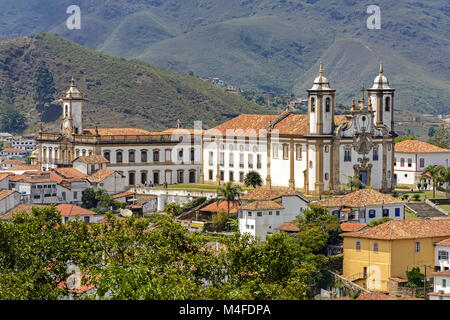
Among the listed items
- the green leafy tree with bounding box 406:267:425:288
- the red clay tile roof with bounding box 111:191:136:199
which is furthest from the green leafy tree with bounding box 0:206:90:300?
the red clay tile roof with bounding box 111:191:136:199

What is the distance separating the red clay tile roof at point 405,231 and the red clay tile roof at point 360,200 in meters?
7.66

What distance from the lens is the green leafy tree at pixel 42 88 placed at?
568ft

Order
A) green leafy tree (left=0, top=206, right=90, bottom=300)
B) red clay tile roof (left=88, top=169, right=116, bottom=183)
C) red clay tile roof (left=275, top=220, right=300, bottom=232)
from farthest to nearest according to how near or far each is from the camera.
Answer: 1. red clay tile roof (left=88, top=169, right=116, bottom=183)
2. red clay tile roof (left=275, top=220, right=300, bottom=232)
3. green leafy tree (left=0, top=206, right=90, bottom=300)

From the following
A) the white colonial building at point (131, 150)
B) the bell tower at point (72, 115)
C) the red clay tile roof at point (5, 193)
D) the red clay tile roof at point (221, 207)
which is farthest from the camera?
the bell tower at point (72, 115)

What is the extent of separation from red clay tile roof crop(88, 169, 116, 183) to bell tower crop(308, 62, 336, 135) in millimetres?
17483

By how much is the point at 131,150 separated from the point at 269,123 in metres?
13.7

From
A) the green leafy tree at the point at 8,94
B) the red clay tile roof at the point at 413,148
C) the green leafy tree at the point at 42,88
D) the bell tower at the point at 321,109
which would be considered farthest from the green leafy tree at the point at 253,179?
the green leafy tree at the point at 8,94

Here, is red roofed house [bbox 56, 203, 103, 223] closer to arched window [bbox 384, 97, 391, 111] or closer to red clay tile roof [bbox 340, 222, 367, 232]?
red clay tile roof [bbox 340, 222, 367, 232]

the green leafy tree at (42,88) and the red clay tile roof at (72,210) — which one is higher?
the green leafy tree at (42,88)

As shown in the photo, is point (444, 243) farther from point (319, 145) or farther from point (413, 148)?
point (413, 148)

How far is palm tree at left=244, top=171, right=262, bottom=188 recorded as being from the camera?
83875 mm

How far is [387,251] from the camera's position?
58531 mm

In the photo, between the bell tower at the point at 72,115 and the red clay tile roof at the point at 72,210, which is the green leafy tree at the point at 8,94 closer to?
the bell tower at the point at 72,115

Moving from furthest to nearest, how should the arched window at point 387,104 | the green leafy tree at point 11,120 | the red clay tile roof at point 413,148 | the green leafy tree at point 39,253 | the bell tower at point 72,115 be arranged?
1. the green leafy tree at point 11,120
2. the bell tower at point 72,115
3. the red clay tile roof at point 413,148
4. the arched window at point 387,104
5. the green leafy tree at point 39,253
